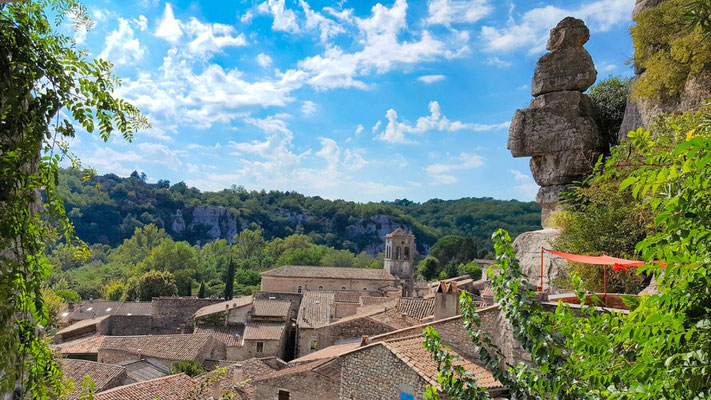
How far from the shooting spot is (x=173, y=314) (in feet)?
128

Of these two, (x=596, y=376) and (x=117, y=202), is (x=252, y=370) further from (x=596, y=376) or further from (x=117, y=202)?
(x=117, y=202)

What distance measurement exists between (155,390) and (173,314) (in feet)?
76.5

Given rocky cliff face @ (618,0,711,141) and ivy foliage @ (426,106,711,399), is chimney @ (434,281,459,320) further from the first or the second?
ivy foliage @ (426,106,711,399)

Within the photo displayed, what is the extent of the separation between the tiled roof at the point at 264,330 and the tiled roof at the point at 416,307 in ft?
31.7

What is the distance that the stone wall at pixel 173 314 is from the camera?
37.8m

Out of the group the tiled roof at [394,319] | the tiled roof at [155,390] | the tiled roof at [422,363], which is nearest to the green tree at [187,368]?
the tiled roof at [155,390]

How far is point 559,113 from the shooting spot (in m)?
16.5

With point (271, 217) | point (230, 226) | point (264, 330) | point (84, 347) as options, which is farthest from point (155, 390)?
point (271, 217)

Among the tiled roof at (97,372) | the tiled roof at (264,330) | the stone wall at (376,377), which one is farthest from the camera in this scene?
the tiled roof at (264,330)

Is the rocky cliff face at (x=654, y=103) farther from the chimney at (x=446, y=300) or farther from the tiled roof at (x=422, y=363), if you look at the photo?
the tiled roof at (x=422, y=363)

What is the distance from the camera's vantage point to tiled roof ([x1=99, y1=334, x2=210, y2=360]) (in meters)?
25.9

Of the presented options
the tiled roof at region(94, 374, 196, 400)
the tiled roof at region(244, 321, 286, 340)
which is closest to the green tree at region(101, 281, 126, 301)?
the tiled roof at region(244, 321, 286, 340)

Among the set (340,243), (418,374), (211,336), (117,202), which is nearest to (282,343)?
(211,336)

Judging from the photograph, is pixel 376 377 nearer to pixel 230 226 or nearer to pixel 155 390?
pixel 155 390
